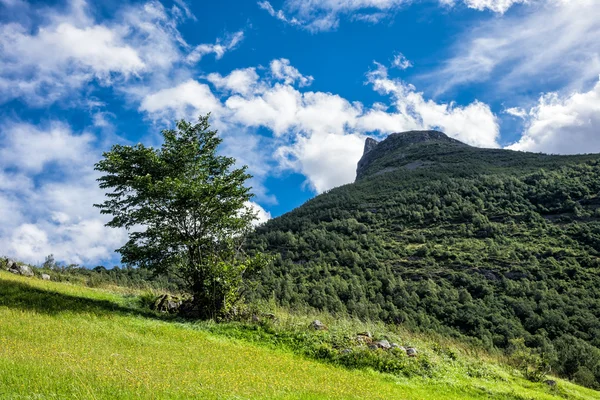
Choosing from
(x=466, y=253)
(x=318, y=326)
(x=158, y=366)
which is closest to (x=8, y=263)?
(x=318, y=326)

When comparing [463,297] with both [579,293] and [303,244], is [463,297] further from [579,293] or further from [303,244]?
[303,244]

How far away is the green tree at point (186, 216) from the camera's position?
1764cm

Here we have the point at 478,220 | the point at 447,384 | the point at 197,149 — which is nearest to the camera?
the point at 447,384

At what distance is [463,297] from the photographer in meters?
46.3

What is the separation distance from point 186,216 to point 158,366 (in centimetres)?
1042

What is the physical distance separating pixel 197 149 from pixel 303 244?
2077 inches

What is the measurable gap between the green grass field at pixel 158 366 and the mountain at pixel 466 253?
644cm

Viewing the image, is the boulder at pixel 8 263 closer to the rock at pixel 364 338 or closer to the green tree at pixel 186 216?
the green tree at pixel 186 216

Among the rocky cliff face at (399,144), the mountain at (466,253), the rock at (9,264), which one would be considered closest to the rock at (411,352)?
the mountain at (466,253)

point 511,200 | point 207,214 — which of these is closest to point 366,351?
point 207,214

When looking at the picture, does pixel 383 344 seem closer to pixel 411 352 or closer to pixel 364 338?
pixel 364 338

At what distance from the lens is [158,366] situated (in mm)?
9398

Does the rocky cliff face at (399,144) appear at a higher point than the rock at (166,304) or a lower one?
higher

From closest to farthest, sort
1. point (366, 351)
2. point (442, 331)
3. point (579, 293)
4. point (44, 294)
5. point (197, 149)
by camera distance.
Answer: point (366, 351), point (44, 294), point (197, 149), point (442, 331), point (579, 293)
